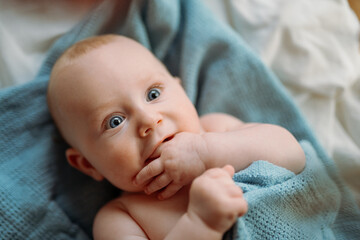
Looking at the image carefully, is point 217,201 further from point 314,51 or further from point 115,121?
point 314,51

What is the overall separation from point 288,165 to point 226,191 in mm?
311

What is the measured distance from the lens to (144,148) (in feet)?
2.95

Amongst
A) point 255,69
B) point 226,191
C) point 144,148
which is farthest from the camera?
point 255,69

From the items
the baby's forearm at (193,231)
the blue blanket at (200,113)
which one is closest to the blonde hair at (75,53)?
the blue blanket at (200,113)

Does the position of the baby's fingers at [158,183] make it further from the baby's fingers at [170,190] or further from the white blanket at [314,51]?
the white blanket at [314,51]

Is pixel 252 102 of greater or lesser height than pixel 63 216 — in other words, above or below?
above

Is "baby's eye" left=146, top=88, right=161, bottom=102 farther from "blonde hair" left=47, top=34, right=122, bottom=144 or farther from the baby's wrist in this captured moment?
the baby's wrist

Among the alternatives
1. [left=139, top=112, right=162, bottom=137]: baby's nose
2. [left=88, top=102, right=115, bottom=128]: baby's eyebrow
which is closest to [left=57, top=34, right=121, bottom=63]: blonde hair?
[left=88, top=102, right=115, bottom=128]: baby's eyebrow

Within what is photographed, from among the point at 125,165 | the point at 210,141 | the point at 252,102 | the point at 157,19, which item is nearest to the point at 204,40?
the point at 157,19

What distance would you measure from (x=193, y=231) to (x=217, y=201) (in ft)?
0.32

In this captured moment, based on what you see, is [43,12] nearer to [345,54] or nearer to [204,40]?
[204,40]

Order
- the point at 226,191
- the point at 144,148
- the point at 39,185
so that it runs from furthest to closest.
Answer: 1. the point at 39,185
2. the point at 144,148
3. the point at 226,191

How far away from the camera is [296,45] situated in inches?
50.5

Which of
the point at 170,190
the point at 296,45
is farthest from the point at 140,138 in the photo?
the point at 296,45
